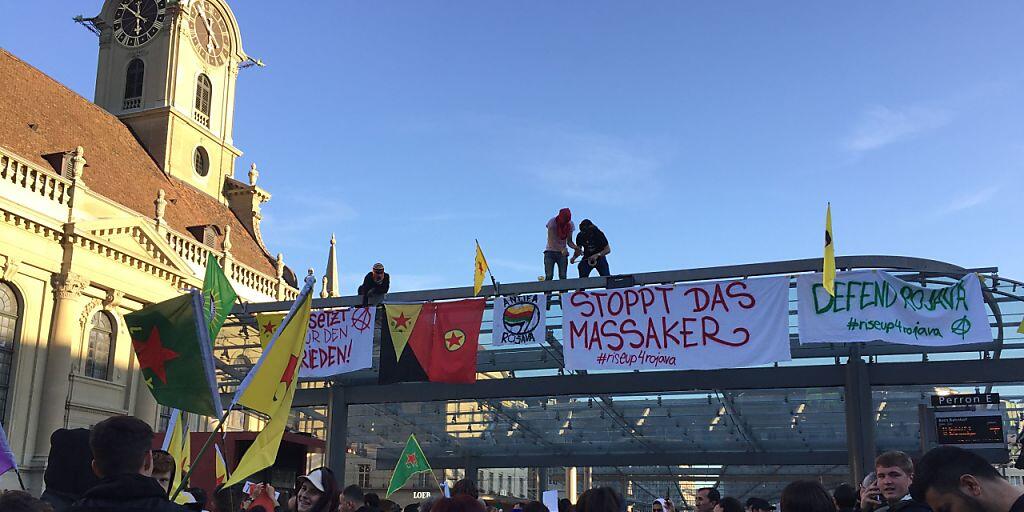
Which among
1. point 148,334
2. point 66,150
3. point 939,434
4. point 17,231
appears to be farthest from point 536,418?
point 66,150

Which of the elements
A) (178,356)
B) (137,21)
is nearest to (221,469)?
(178,356)

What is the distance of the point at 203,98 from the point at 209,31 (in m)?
3.40

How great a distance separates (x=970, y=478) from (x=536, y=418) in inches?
725

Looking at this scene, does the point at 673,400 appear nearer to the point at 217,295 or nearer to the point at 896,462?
the point at 217,295

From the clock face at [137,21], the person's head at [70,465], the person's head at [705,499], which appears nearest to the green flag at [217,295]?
the person's head at [705,499]

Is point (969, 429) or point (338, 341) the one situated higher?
point (338, 341)

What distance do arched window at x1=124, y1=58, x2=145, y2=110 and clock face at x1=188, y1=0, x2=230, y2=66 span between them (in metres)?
2.66

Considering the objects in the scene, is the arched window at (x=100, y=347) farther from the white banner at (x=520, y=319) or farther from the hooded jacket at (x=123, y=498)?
the hooded jacket at (x=123, y=498)

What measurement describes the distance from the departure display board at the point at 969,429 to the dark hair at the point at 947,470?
1220 cm

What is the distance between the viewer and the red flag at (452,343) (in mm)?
17375

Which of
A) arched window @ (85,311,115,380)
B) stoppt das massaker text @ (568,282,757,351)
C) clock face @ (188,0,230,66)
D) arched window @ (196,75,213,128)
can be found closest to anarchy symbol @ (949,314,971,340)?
stoppt das massaker text @ (568,282,757,351)

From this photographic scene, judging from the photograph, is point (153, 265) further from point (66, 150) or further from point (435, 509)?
point (435, 509)

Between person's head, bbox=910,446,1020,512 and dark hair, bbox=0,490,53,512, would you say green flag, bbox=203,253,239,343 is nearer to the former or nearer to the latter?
dark hair, bbox=0,490,53,512

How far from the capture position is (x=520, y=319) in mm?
17125
